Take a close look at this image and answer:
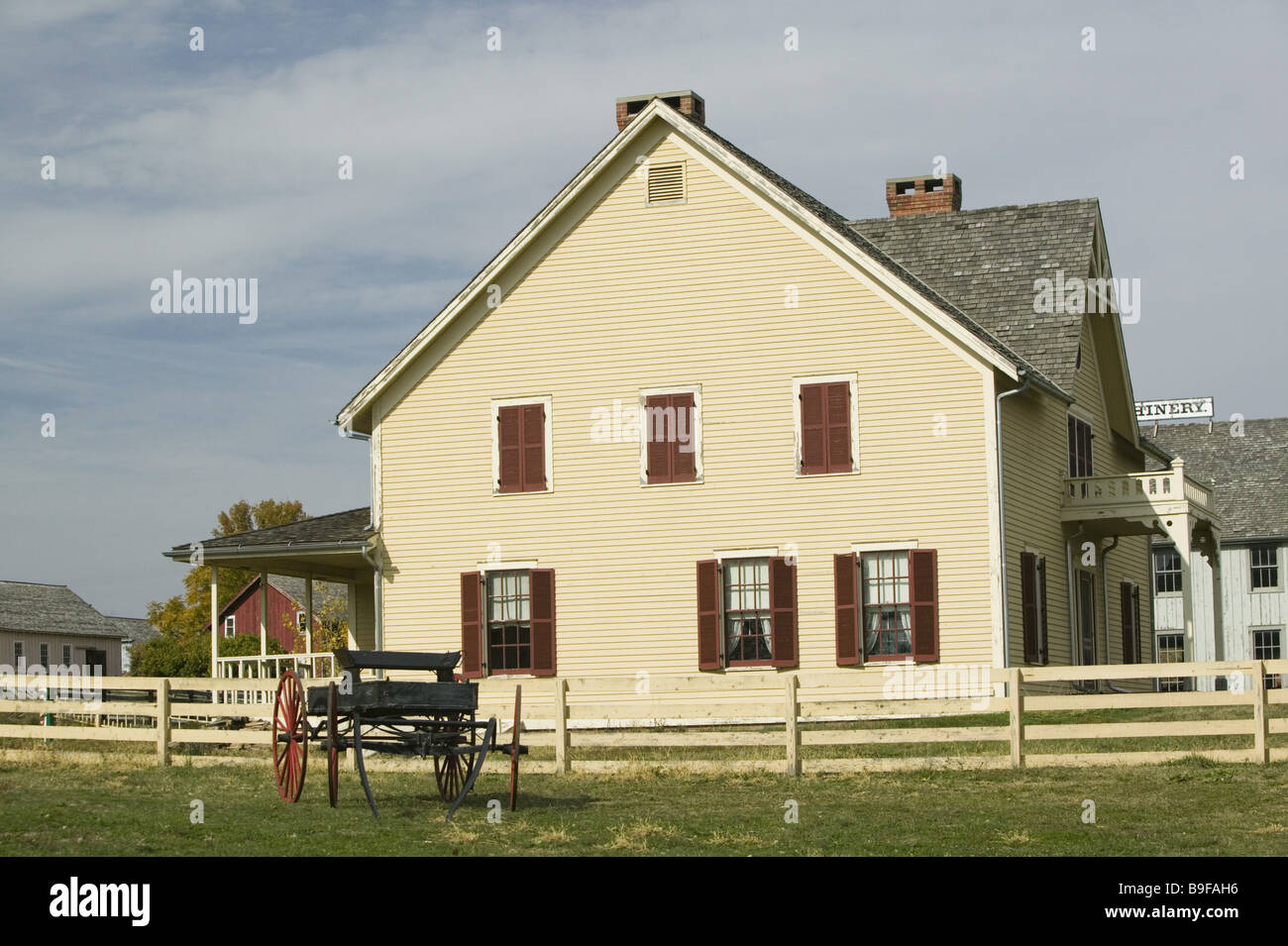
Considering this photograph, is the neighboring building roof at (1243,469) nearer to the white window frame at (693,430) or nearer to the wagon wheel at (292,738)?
the white window frame at (693,430)

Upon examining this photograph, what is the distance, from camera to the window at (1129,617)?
33.7m

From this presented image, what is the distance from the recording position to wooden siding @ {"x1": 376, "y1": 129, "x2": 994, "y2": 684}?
25344mm

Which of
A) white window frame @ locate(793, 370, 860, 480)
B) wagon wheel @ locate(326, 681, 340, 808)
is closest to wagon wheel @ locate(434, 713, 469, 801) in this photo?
wagon wheel @ locate(326, 681, 340, 808)

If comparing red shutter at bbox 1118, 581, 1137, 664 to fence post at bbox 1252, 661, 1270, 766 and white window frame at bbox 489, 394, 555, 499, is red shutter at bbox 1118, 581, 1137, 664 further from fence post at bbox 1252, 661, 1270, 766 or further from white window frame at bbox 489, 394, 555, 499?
fence post at bbox 1252, 661, 1270, 766

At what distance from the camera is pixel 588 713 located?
862 inches

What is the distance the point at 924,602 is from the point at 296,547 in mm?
10330

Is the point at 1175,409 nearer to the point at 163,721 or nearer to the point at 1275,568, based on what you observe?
the point at 1275,568

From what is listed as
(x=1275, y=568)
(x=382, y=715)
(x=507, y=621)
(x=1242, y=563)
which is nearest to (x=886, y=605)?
(x=507, y=621)

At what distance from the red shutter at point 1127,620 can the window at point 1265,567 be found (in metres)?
16.5

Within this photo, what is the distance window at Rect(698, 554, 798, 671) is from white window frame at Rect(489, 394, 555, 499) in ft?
9.95

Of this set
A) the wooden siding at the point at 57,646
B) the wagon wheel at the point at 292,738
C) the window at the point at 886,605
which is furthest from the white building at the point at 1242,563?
the wooden siding at the point at 57,646

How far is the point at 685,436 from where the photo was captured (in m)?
26.6
